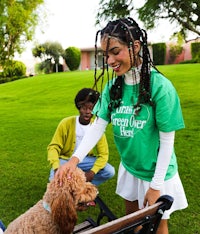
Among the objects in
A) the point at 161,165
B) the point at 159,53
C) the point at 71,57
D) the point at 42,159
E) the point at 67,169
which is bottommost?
the point at 42,159

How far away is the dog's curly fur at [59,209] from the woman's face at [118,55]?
2.74 ft

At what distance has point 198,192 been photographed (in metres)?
4.61

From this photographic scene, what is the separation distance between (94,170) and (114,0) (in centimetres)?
620

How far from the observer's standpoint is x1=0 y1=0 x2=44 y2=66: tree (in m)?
12.9

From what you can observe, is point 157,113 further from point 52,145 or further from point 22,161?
point 22,161

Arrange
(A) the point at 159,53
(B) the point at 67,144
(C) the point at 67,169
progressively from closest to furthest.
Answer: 1. (C) the point at 67,169
2. (B) the point at 67,144
3. (A) the point at 159,53

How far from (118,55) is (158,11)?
667 cm

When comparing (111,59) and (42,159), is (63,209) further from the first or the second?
(42,159)

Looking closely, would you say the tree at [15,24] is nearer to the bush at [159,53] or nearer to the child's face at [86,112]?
the child's face at [86,112]

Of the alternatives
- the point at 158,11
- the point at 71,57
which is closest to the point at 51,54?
the point at 71,57

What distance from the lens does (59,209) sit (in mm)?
2285

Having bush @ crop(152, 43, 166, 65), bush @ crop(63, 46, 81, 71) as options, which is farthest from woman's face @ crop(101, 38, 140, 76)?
bush @ crop(63, 46, 81, 71)

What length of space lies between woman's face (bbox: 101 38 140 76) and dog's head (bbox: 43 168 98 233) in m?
0.83

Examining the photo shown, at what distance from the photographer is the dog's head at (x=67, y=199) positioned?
228 cm
